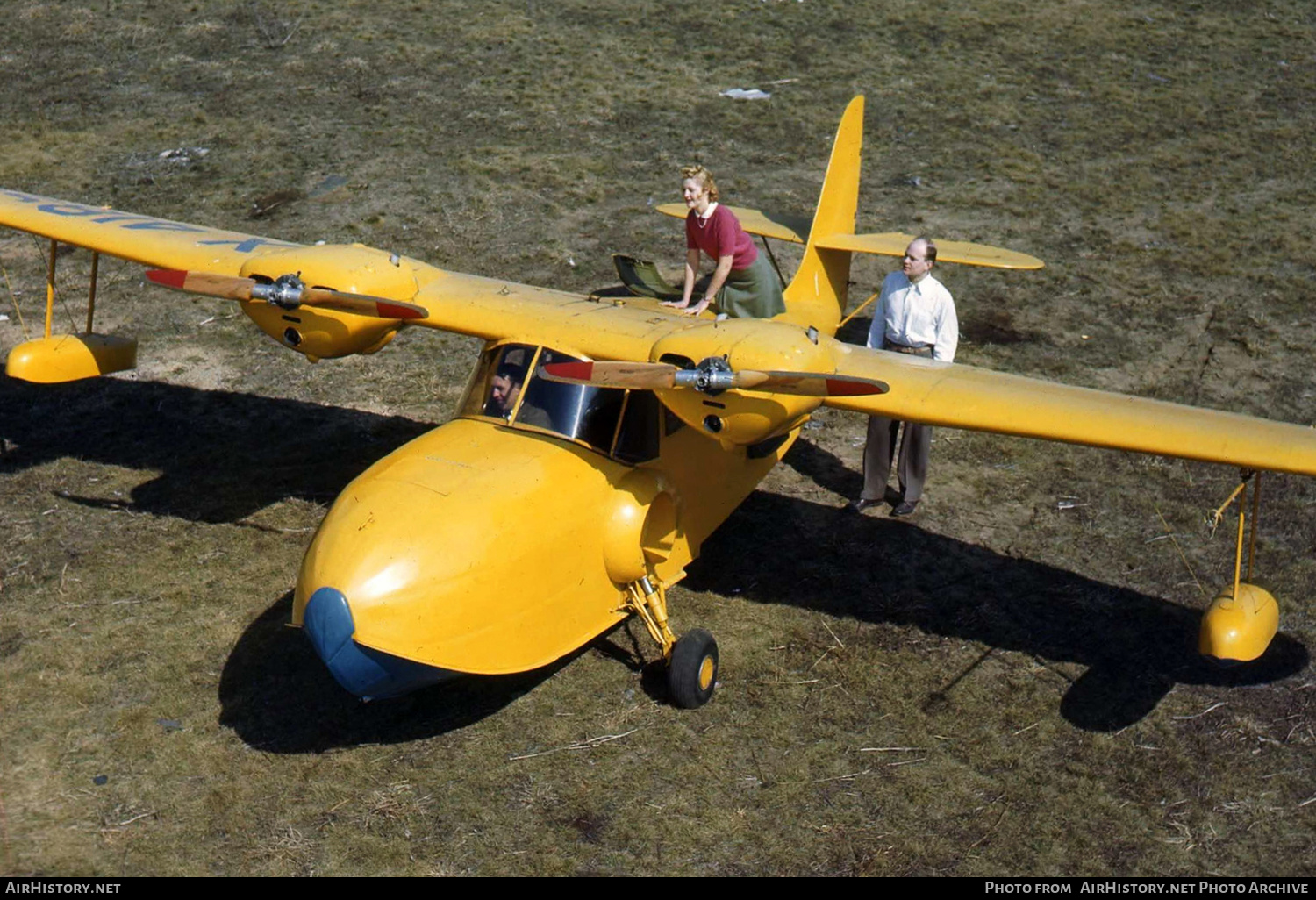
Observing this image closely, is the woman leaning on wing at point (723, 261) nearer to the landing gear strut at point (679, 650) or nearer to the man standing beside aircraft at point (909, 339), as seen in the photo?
the man standing beside aircraft at point (909, 339)

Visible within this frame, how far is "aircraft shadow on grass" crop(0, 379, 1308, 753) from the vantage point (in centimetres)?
982

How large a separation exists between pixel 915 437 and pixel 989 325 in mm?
4724

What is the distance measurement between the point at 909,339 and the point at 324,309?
5284mm

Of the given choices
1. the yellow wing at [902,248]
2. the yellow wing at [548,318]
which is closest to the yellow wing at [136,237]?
the yellow wing at [548,318]

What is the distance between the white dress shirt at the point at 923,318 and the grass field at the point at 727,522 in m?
1.79

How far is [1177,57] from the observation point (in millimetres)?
24219

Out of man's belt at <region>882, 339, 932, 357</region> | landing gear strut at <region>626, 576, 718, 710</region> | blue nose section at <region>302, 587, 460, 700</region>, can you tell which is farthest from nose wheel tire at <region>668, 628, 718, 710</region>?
man's belt at <region>882, 339, 932, 357</region>

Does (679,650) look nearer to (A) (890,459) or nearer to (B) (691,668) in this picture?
(B) (691,668)

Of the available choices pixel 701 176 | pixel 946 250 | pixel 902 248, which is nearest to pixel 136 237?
pixel 701 176

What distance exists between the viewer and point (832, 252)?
13492 mm

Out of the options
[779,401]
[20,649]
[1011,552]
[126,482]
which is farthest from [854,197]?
[20,649]

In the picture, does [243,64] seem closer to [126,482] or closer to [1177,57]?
[126,482]

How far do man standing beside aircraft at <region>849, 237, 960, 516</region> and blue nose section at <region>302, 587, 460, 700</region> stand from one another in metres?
5.25

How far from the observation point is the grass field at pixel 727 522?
8.78 m
